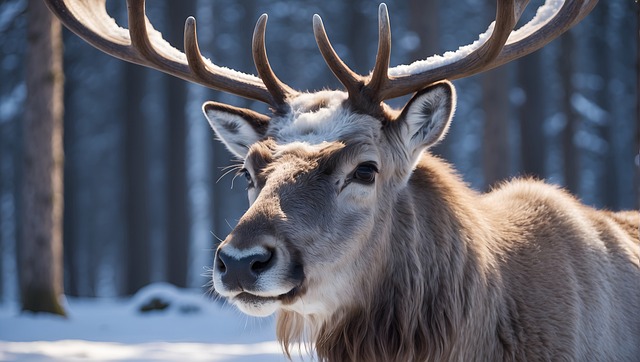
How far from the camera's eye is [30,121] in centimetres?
1241

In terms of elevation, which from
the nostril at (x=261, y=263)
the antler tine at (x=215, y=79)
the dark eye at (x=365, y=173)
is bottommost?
the nostril at (x=261, y=263)

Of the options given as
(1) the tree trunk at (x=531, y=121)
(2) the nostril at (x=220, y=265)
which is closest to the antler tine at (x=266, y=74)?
(2) the nostril at (x=220, y=265)

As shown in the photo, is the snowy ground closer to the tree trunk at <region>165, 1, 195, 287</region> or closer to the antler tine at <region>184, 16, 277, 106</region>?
the antler tine at <region>184, 16, 277, 106</region>

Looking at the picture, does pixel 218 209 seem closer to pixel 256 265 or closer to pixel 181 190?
pixel 181 190

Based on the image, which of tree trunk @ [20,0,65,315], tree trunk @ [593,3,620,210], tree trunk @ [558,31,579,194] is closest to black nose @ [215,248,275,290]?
tree trunk @ [20,0,65,315]

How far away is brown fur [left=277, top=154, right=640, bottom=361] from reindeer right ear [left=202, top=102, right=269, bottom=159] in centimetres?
104

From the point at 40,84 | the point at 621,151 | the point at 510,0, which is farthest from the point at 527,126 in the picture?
the point at 621,151

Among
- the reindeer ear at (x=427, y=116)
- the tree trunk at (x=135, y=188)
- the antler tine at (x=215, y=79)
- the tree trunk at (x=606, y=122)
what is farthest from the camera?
the tree trunk at (x=606, y=122)

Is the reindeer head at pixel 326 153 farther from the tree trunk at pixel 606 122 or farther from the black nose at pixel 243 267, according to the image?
the tree trunk at pixel 606 122

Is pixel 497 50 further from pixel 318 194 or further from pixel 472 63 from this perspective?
pixel 318 194

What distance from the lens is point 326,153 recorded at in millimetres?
4344

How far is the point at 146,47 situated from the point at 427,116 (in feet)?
7.12

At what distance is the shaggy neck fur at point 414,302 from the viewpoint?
4332mm

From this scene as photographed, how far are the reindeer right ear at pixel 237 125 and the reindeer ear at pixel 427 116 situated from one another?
93cm
